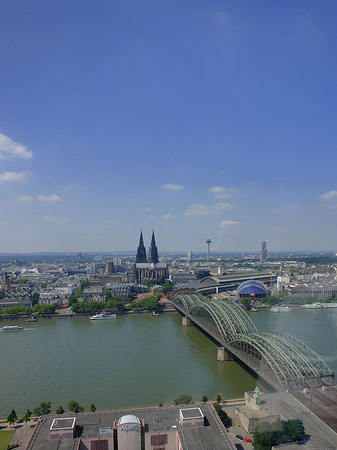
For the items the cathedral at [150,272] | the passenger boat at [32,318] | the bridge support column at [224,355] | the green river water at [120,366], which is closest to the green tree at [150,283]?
the cathedral at [150,272]

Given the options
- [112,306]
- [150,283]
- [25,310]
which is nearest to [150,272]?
[150,283]

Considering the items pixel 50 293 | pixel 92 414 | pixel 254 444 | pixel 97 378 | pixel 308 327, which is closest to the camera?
pixel 254 444

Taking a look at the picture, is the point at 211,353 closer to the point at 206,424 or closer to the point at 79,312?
the point at 206,424

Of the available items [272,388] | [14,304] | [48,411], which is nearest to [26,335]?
[14,304]

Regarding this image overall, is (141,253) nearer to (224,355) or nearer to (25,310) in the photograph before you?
(25,310)

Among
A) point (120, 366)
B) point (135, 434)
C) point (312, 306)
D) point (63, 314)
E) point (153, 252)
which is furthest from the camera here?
point (153, 252)

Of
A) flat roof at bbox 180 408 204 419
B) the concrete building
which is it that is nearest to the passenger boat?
the concrete building
